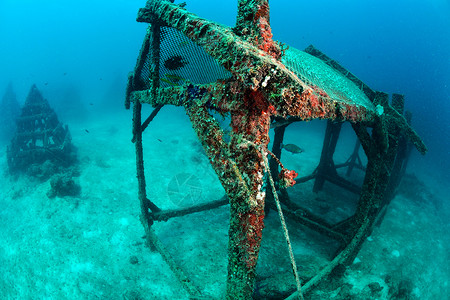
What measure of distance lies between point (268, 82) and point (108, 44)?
117 meters

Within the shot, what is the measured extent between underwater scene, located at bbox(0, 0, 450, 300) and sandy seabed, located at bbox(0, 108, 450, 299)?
41 mm

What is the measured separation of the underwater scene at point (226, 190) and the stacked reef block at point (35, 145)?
7 centimetres

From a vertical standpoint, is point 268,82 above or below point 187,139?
above

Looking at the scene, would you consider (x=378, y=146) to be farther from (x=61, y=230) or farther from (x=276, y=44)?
(x=61, y=230)

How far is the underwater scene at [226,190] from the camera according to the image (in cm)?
145

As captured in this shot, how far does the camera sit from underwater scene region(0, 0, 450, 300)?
145 centimetres

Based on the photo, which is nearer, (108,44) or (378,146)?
(378,146)

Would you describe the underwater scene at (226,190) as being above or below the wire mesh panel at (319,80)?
below

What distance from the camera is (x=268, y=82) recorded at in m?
1.22

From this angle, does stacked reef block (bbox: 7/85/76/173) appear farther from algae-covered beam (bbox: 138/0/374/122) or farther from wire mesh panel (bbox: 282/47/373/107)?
algae-covered beam (bbox: 138/0/374/122)

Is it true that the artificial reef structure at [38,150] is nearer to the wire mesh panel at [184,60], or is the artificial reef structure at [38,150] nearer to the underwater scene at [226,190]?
the underwater scene at [226,190]

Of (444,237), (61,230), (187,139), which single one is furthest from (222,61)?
(187,139)

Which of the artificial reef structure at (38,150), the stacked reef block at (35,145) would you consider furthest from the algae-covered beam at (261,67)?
the stacked reef block at (35,145)

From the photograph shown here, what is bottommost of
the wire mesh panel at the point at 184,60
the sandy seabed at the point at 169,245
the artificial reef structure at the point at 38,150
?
the artificial reef structure at the point at 38,150
